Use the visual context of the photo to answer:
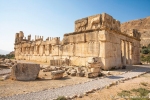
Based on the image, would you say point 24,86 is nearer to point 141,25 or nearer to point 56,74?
point 56,74

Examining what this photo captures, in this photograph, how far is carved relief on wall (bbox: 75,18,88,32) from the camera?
39.4ft

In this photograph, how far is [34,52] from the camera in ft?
63.3

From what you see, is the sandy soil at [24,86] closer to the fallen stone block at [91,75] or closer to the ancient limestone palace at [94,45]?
the fallen stone block at [91,75]

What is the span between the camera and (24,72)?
22.1 feet

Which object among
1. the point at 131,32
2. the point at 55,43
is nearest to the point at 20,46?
the point at 55,43

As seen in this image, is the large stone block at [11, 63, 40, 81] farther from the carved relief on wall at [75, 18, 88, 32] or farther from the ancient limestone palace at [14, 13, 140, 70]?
the carved relief on wall at [75, 18, 88, 32]

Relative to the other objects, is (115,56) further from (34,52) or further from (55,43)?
(34,52)

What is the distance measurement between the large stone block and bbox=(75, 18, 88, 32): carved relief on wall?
676 centimetres

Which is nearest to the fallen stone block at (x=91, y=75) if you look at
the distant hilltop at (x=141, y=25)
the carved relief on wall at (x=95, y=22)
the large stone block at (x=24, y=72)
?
the large stone block at (x=24, y=72)

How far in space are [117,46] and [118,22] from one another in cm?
292

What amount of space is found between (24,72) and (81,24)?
7460mm

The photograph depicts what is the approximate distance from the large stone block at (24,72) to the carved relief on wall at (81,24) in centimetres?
676

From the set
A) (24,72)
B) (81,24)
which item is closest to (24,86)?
(24,72)

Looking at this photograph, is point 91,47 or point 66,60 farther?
point 66,60
